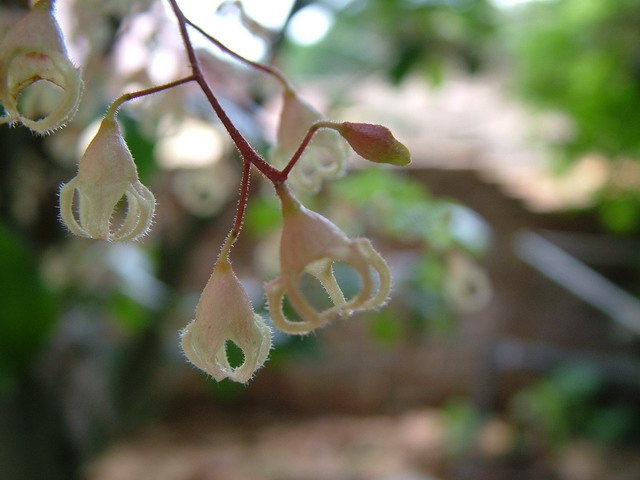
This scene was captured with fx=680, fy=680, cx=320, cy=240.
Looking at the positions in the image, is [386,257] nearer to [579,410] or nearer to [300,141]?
[300,141]

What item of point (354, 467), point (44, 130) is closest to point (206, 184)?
point (44, 130)

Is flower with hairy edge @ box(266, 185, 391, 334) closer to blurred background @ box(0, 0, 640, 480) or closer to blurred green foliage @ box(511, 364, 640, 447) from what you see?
blurred background @ box(0, 0, 640, 480)

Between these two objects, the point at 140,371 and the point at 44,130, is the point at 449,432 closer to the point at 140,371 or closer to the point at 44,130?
the point at 140,371

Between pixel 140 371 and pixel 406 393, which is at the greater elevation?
pixel 406 393

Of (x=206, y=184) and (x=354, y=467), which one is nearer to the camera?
(x=206, y=184)

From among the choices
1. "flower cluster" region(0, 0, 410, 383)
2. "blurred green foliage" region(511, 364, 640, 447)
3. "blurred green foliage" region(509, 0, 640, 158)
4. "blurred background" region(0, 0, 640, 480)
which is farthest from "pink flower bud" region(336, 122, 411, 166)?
"blurred green foliage" region(509, 0, 640, 158)

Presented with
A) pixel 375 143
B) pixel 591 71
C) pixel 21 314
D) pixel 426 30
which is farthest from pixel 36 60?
pixel 591 71
